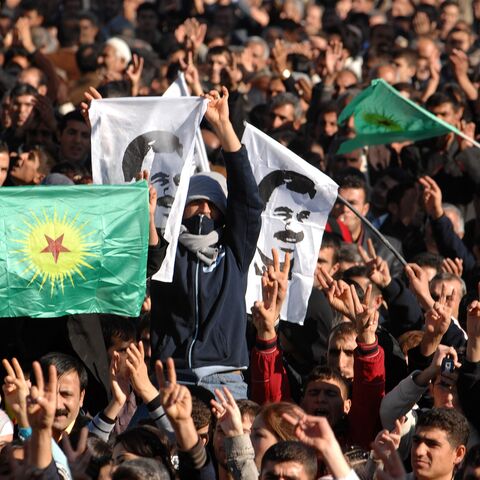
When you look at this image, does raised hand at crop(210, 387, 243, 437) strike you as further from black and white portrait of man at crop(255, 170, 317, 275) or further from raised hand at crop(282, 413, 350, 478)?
black and white portrait of man at crop(255, 170, 317, 275)

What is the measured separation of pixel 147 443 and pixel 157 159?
2.17 m

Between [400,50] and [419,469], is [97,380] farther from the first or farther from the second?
[400,50]

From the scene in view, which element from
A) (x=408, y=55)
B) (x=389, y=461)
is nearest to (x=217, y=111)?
(x=389, y=461)

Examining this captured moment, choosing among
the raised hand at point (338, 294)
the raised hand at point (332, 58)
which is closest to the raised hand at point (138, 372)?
the raised hand at point (338, 294)

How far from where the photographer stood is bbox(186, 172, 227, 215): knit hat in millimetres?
8352

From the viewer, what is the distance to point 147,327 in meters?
9.07

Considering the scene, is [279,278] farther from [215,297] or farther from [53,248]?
[53,248]

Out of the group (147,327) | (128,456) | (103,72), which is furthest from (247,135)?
(103,72)

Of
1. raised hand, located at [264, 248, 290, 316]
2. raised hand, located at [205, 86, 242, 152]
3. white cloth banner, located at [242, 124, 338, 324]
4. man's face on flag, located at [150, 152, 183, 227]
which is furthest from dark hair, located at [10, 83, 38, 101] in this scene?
raised hand, located at [264, 248, 290, 316]

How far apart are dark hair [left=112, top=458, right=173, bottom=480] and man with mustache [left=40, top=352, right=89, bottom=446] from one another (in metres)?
1.10

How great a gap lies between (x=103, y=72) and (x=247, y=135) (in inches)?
173

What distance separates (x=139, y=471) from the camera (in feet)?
21.2

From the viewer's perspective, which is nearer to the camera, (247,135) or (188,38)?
(247,135)

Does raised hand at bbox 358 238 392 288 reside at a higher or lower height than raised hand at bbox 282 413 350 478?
lower
